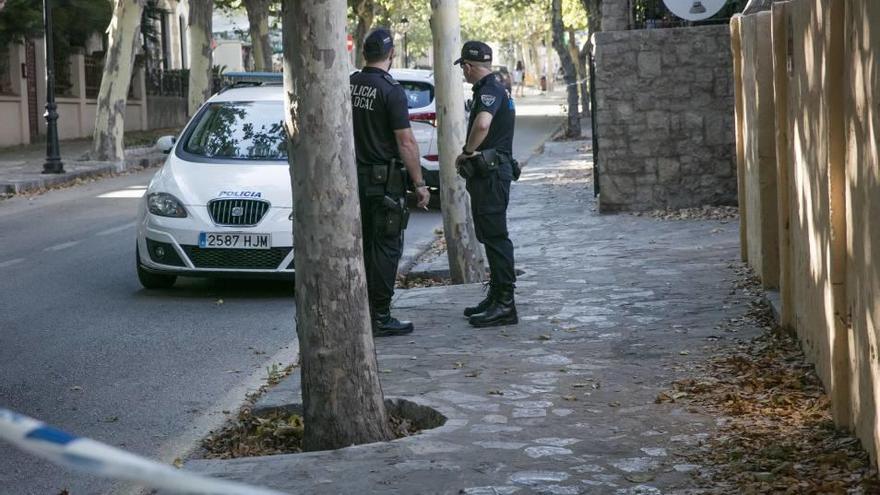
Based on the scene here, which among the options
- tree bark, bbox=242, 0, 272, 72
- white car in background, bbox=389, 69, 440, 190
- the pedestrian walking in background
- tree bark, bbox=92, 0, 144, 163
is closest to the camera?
white car in background, bbox=389, 69, 440, 190

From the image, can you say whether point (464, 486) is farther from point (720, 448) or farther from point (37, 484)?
point (37, 484)

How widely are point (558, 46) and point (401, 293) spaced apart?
26.2m

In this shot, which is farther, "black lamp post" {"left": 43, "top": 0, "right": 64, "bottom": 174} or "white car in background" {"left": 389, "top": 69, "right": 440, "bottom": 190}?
"black lamp post" {"left": 43, "top": 0, "right": 64, "bottom": 174}

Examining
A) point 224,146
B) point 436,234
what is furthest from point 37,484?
point 436,234

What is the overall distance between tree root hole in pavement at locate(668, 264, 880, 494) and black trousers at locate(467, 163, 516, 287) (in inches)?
69.0

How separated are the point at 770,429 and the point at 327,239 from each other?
83.4 inches

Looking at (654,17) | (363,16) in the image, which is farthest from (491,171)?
(363,16)

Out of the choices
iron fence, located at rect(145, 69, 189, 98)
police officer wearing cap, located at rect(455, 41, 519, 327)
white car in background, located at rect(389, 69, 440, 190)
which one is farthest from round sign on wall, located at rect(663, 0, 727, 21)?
iron fence, located at rect(145, 69, 189, 98)

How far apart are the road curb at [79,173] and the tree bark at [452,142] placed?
13.1 meters

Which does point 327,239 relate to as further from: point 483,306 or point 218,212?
point 218,212

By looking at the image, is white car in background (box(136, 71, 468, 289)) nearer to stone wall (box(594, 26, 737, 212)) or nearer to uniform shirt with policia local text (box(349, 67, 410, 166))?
uniform shirt with policia local text (box(349, 67, 410, 166))

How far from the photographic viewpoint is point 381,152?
8.80m

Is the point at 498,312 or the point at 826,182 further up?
the point at 826,182

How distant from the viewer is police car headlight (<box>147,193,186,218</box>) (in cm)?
1108
